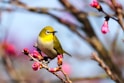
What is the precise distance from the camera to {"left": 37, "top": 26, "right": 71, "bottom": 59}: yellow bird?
236 centimetres

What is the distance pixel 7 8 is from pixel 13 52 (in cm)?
136

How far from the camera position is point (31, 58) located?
7.22 ft

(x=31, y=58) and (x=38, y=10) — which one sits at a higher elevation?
(x=38, y=10)

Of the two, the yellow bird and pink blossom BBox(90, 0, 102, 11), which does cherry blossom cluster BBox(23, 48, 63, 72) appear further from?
pink blossom BBox(90, 0, 102, 11)

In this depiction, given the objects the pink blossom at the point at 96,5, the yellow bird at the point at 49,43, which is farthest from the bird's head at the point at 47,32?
the pink blossom at the point at 96,5

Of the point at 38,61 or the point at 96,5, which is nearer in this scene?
the point at 38,61

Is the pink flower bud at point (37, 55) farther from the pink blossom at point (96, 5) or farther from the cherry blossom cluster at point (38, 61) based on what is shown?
the pink blossom at point (96, 5)

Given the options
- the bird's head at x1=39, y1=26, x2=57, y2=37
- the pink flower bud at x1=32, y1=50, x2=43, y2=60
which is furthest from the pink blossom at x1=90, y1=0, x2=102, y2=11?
the pink flower bud at x1=32, y1=50, x2=43, y2=60

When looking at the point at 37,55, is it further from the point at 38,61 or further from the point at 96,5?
the point at 96,5

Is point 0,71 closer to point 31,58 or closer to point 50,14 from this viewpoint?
point 50,14

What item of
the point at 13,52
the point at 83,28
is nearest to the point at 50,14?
the point at 83,28

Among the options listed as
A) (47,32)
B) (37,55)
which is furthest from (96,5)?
(37,55)

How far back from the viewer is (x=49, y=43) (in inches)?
94.4

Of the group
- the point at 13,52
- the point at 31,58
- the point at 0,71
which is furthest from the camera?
the point at 0,71
